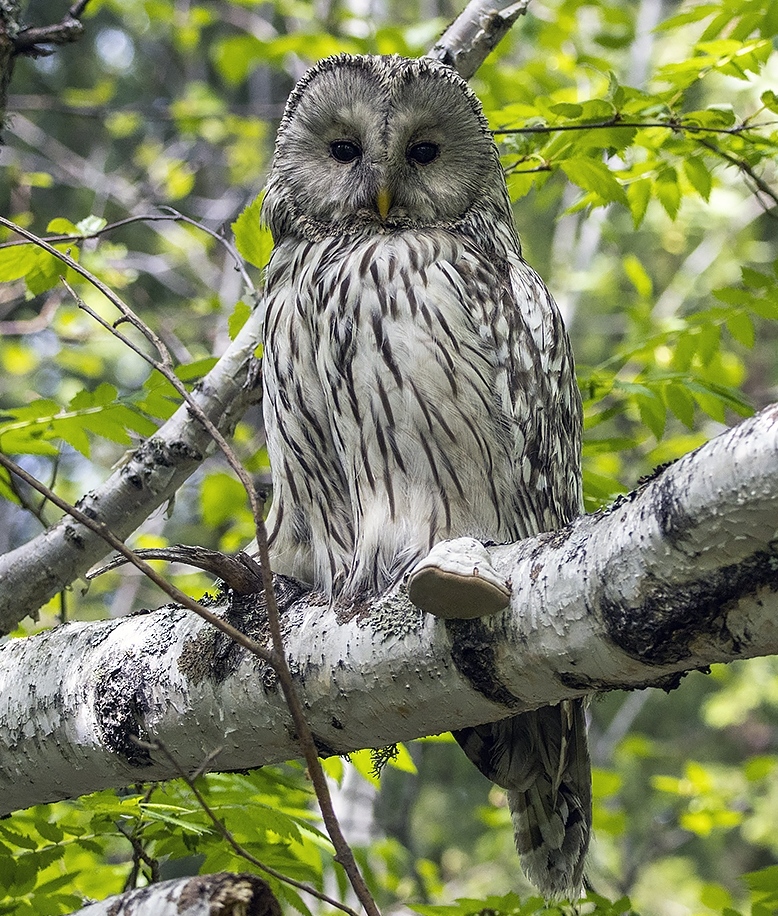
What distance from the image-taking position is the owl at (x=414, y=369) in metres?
2.49

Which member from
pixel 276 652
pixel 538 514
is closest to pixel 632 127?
pixel 538 514

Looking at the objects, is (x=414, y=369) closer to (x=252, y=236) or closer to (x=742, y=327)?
(x=252, y=236)

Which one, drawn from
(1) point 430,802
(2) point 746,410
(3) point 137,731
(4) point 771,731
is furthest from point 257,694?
(4) point 771,731

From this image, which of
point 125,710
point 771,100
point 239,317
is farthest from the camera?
point 239,317

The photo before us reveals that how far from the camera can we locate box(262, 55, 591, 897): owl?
2494mm

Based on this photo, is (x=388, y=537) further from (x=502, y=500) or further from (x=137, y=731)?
(x=137, y=731)

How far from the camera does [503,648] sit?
1.60 metres

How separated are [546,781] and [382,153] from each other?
1749 mm

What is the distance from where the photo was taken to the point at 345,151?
283 centimetres

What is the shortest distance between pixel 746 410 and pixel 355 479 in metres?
1.36

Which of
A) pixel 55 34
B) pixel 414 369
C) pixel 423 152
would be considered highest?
pixel 55 34

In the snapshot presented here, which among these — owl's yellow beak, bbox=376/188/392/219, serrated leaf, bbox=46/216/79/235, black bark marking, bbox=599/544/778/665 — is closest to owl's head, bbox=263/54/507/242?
owl's yellow beak, bbox=376/188/392/219

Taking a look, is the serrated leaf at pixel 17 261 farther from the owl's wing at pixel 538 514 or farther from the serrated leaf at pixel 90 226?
the owl's wing at pixel 538 514

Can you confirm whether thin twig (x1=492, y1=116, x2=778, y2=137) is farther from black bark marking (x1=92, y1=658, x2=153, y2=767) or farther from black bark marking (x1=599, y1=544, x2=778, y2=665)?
black bark marking (x1=92, y1=658, x2=153, y2=767)
